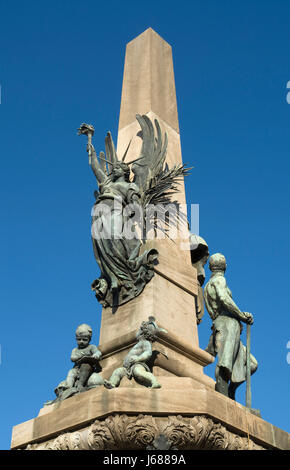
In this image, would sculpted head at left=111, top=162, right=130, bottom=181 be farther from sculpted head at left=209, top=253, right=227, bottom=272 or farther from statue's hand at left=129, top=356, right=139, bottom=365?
statue's hand at left=129, top=356, right=139, bottom=365

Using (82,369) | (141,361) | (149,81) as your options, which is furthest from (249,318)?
(149,81)

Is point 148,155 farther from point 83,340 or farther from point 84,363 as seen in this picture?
point 84,363

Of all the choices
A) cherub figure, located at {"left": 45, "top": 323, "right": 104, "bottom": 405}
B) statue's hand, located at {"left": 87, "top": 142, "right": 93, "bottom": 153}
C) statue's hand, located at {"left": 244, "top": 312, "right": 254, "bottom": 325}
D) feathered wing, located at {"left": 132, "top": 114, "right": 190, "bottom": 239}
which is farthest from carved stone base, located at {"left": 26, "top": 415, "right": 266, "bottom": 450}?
statue's hand, located at {"left": 87, "top": 142, "right": 93, "bottom": 153}

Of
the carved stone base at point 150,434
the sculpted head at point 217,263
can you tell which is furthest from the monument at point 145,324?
the sculpted head at point 217,263

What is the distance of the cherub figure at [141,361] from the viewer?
32.1ft

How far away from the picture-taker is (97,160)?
13.6 meters

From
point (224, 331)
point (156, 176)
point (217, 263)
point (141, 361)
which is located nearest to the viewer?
point (141, 361)

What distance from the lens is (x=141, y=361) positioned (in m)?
10.2

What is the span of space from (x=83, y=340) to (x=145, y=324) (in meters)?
1.06

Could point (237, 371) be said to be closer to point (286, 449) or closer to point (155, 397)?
point (286, 449)

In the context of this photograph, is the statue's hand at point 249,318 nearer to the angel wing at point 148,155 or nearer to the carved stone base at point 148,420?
the carved stone base at point 148,420

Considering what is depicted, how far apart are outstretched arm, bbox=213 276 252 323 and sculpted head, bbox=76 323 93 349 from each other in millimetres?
2214

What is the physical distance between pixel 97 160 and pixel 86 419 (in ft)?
18.4
